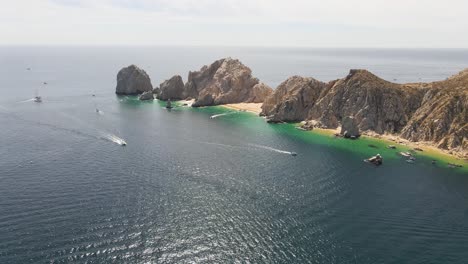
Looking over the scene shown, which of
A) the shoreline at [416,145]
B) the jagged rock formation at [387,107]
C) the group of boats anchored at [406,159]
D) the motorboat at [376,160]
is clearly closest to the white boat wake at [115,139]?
the jagged rock formation at [387,107]

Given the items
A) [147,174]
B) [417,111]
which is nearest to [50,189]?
[147,174]

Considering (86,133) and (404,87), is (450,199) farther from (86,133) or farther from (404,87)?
(86,133)

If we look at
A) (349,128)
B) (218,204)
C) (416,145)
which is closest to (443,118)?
(416,145)

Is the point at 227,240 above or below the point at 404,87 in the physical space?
below

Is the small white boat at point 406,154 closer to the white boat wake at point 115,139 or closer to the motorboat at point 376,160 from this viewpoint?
the motorboat at point 376,160

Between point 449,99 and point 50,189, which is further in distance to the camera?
point 449,99
